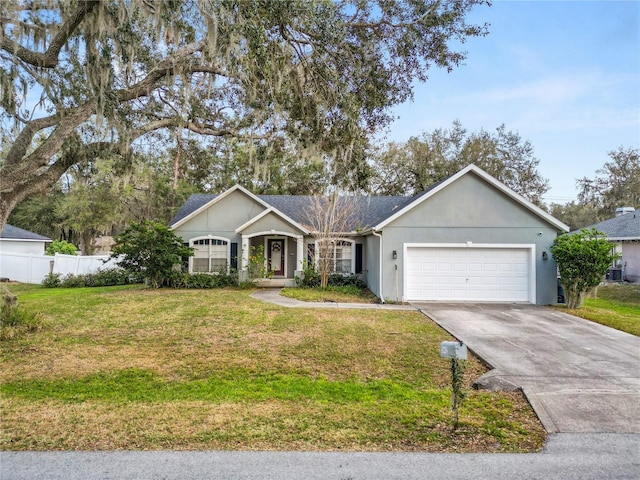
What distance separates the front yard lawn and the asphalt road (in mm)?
165

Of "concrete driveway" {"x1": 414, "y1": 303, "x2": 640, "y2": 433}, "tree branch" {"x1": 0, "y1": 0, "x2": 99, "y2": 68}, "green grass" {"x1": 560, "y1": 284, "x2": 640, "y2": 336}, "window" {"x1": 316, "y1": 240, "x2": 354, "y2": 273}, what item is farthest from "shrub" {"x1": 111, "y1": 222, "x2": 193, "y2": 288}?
"green grass" {"x1": 560, "y1": 284, "x2": 640, "y2": 336}

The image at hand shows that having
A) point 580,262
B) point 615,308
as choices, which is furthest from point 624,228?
point 580,262

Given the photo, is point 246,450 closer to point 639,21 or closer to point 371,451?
point 371,451

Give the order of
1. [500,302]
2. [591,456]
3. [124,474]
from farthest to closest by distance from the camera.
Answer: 1. [500,302]
2. [591,456]
3. [124,474]

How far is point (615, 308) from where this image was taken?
12.3m

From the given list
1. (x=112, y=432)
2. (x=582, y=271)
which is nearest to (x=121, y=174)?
(x=112, y=432)

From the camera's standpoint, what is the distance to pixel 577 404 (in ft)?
15.1

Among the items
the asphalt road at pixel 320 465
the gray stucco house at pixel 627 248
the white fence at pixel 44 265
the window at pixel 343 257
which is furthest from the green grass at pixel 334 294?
the gray stucco house at pixel 627 248

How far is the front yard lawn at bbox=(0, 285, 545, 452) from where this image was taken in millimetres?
3721

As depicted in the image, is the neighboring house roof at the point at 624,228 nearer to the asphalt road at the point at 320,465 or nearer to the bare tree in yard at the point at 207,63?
the bare tree in yard at the point at 207,63

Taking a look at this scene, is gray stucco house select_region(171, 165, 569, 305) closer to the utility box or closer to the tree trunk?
the tree trunk

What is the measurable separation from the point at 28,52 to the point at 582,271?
14.4 metres

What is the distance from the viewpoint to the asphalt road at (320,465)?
10.1 ft

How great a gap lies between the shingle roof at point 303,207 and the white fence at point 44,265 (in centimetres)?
419
